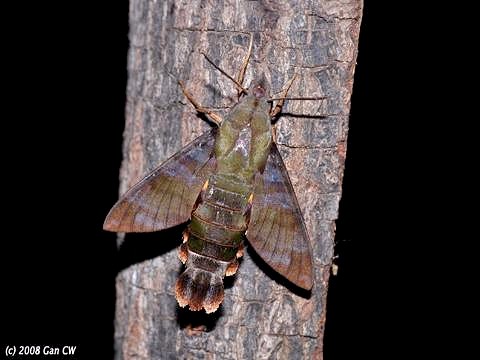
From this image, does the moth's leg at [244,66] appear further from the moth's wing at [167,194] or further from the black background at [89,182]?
the black background at [89,182]

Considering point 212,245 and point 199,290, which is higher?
point 212,245

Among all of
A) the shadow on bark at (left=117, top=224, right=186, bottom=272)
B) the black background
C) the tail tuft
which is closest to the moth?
the tail tuft

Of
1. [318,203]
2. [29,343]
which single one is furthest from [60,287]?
[318,203]

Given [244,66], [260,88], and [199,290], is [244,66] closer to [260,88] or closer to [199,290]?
[260,88]

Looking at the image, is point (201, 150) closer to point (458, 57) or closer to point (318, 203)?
point (318, 203)

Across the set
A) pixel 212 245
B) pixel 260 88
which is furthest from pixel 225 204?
pixel 260 88
